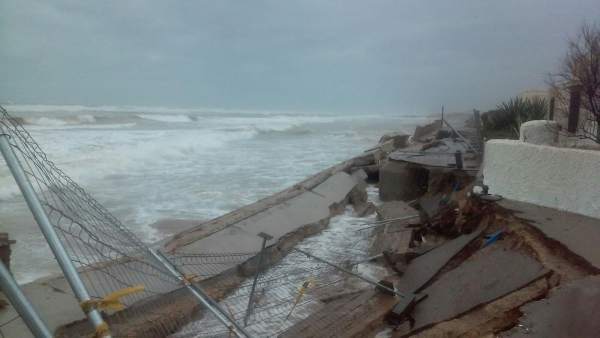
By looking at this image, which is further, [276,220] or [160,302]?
[276,220]

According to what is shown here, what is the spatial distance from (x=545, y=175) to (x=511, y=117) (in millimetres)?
7558

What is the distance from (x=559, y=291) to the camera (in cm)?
333

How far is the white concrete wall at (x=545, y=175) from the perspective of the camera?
15.9ft

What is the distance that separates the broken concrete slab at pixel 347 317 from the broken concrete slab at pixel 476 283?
0.35 m

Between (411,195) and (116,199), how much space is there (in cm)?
649

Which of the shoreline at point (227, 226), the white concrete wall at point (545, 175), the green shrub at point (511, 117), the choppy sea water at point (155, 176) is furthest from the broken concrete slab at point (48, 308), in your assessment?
the green shrub at point (511, 117)

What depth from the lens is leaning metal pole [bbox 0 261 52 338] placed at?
1503 mm

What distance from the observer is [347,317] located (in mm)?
4000

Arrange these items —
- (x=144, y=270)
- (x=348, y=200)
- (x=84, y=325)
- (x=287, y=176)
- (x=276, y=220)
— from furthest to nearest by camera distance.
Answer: (x=287, y=176)
(x=348, y=200)
(x=276, y=220)
(x=144, y=270)
(x=84, y=325)

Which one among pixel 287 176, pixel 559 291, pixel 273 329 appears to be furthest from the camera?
pixel 287 176

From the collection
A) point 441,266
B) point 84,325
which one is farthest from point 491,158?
point 84,325

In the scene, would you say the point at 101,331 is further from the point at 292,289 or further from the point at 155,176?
the point at 155,176

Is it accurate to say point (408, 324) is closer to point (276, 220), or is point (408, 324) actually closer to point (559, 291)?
point (559, 291)

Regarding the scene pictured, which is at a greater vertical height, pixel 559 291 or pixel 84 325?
pixel 559 291
